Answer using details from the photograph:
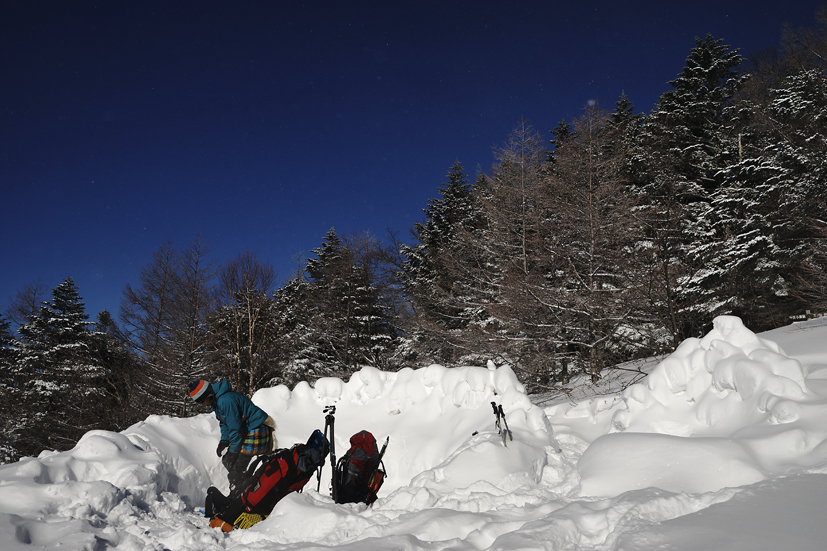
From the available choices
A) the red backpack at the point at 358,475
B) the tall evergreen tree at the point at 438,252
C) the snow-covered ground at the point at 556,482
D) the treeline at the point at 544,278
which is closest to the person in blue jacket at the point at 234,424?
the snow-covered ground at the point at 556,482

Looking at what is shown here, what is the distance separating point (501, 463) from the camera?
4.45 meters

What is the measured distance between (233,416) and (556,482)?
3.70 metres

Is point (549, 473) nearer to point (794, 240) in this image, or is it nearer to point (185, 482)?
point (185, 482)

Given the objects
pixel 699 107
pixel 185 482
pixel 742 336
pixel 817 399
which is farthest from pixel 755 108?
pixel 185 482

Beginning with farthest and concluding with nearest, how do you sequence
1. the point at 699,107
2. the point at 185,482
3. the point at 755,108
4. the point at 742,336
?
the point at 699,107
the point at 755,108
the point at 185,482
the point at 742,336

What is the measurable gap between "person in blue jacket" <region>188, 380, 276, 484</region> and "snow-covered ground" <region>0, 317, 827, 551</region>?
2.07 ft

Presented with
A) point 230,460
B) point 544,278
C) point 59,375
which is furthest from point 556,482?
point 59,375

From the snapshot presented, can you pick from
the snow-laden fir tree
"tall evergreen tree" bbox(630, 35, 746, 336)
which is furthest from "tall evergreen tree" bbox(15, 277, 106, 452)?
"tall evergreen tree" bbox(630, 35, 746, 336)

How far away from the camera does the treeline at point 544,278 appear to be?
11.4m

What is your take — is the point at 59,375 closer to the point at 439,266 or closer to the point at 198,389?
the point at 439,266

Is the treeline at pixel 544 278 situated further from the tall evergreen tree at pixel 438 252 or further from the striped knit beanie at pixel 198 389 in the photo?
the striped knit beanie at pixel 198 389

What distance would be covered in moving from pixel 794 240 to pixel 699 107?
6.92 meters

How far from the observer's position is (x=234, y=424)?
16.5ft

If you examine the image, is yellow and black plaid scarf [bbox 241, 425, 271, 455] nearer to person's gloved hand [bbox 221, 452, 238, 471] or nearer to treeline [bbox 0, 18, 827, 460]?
person's gloved hand [bbox 221, 452, 238, 471]
